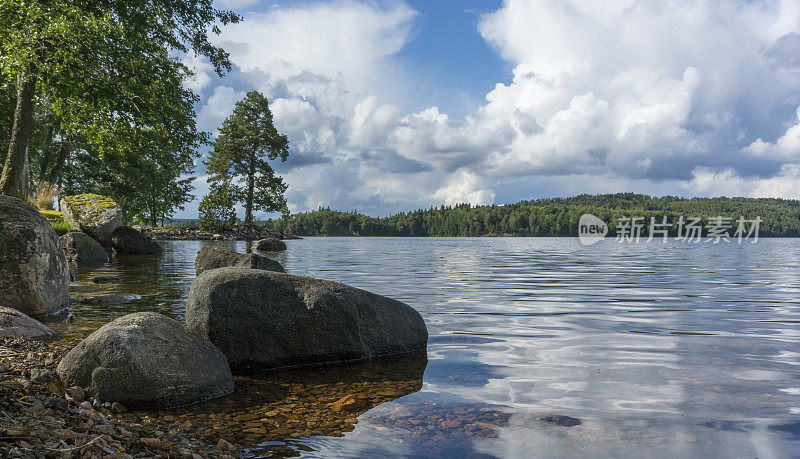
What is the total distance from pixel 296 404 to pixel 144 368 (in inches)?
58.1

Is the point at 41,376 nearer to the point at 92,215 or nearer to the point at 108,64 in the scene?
the point at 108,64

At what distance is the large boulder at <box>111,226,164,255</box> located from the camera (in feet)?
84.9

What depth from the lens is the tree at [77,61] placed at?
47.6 ft

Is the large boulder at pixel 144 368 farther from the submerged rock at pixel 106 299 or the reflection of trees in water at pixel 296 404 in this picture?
the submerged rock at pixel 106 299

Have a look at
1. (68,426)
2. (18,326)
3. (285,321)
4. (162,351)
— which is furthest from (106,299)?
(68,426)

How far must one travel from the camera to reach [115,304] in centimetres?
980

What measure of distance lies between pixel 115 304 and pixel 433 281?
8800 mm

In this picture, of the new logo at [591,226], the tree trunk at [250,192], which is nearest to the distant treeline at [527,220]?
the new logo at [591,226]

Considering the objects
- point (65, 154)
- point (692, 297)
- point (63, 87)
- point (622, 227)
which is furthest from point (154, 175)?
point (622, 227)

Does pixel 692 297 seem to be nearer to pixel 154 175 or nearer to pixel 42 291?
pixel 42 291

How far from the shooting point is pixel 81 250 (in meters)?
19.4

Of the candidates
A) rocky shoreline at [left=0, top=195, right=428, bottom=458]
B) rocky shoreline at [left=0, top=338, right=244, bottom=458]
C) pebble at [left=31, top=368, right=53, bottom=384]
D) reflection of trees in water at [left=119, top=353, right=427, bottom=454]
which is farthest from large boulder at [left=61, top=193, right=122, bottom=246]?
reflection of trees in water at [left=119, top=353, right=427, bottom=454]

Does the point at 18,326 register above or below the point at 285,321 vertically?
below

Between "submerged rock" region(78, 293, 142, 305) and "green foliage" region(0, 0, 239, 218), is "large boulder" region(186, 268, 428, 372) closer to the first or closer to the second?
"submerged rock" region(78, 293, 142, 305)
